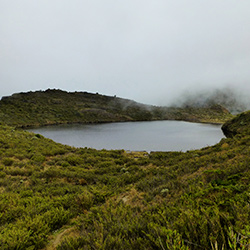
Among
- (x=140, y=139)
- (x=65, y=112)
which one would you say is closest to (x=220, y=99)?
(x=65, y=112)

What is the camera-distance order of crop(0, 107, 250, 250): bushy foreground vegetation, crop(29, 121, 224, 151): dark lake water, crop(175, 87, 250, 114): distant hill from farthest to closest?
crop(175, 87, 250, 114): distant hill
crop(29, 121, 224, 151): dark lake water
crop(0, 107, 250, 250): bushy foreground vegetation

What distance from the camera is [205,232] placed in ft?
8.34

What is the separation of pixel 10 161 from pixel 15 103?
76.2m

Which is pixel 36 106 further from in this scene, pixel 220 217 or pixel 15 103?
pixel 220 217

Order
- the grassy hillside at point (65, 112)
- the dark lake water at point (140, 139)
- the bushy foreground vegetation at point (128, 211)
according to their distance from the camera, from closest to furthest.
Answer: the bushy foreground vegetation at point (128, 211) → the dark lake water at point (140, 139) → the grassy hillside at point (65, 112)

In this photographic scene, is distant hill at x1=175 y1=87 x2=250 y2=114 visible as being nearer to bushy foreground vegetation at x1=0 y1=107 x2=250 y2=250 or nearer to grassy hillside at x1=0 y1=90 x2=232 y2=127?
grassy hillside at x1=0 y1=90 x2=232 y2=127

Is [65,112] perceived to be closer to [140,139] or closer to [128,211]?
[140,139]

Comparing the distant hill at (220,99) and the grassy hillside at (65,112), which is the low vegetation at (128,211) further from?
the distant hill at (220,99)

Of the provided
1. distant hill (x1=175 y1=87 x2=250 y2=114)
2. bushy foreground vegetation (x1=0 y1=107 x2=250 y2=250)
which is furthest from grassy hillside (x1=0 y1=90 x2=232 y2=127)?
bushy foreground vegetation (x1=0 y1=107 x2=250 y2=250)

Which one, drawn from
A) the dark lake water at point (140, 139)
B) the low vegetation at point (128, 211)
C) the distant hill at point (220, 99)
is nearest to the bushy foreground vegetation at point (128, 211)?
the low vegetation at point (128, 211)

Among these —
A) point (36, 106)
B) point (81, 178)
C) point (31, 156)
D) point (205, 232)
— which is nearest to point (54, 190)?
point (81, 178)

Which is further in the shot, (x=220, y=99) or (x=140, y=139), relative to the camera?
(x=220, y=99)

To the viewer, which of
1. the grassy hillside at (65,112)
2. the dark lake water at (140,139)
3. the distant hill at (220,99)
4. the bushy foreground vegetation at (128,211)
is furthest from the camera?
the distant hill at (220,99)

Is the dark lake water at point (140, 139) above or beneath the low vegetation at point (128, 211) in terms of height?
beneath
